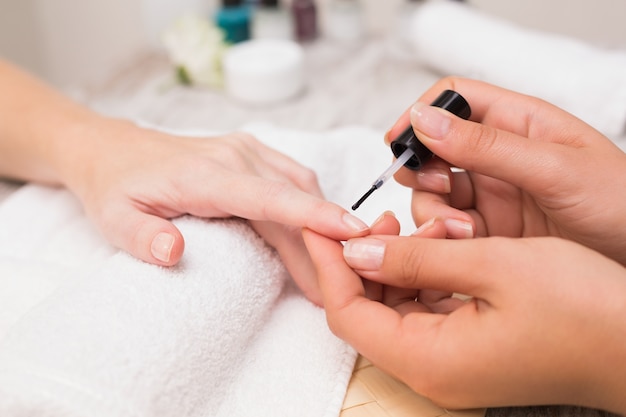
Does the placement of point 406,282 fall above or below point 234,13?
above

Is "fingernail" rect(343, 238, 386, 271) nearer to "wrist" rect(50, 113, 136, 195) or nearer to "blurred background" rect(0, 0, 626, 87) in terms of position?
"wrist" rect(50, 113, 136, 195)

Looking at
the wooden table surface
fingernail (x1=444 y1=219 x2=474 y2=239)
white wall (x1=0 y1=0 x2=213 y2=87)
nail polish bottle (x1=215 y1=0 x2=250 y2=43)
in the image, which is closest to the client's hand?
fingernail (x1=444 y1=219 x2=474 y2=239)

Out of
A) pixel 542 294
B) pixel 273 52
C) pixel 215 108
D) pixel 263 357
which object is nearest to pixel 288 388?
pixel 263 357

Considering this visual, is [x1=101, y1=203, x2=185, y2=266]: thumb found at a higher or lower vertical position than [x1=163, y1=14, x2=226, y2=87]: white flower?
higher

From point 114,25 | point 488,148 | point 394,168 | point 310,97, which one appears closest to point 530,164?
point 488,148

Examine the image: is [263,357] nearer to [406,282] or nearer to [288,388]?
[288,388]

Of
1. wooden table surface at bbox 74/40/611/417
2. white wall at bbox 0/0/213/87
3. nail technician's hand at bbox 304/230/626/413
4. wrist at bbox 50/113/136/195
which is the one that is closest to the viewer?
nail technician's hand at bbox 304/230/626/413

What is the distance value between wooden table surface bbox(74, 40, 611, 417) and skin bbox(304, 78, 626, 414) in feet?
1.83

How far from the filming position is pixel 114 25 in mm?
2186

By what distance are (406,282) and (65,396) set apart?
0.34 metres

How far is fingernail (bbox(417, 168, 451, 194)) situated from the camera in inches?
29.5

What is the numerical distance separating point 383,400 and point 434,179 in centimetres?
28

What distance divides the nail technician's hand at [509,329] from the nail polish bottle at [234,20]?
1.27 metres

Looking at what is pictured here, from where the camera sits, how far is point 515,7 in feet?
5.40
